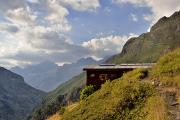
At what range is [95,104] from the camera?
1101 inches

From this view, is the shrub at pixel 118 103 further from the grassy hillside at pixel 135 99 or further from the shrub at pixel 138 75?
the shrub at pixel 138 75

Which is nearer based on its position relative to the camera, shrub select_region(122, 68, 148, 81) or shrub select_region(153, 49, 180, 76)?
shrub select_region(153, 49, 180, 76)

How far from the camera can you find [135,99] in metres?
26.3

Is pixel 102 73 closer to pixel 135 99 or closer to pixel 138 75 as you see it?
pixel 138 75

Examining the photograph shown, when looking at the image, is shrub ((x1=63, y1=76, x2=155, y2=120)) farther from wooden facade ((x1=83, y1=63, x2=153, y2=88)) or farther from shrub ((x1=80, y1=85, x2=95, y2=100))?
wooden facade ((x1=83, y1=63, x2=153, y2=88))

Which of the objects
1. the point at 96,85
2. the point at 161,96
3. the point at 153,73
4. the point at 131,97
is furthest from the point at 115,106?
the point at 96,85

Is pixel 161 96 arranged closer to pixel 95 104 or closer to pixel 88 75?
pixel 95 104

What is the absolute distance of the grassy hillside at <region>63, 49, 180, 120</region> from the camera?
24.4 meters

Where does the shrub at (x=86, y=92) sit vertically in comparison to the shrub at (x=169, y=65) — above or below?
below

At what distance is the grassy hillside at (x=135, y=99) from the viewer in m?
24.4

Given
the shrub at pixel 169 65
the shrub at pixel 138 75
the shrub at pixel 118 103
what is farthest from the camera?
the shrub at pixel 138 75

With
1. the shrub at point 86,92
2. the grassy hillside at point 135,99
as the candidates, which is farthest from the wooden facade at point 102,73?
the grassy hillside at point 135,99

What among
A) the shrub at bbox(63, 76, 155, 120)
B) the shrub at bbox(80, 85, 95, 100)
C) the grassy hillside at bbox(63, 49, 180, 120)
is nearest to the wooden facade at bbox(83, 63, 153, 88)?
the shrub at bbox(80, 85, 95, 100)

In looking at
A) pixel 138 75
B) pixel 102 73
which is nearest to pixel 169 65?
pixel 138 75
